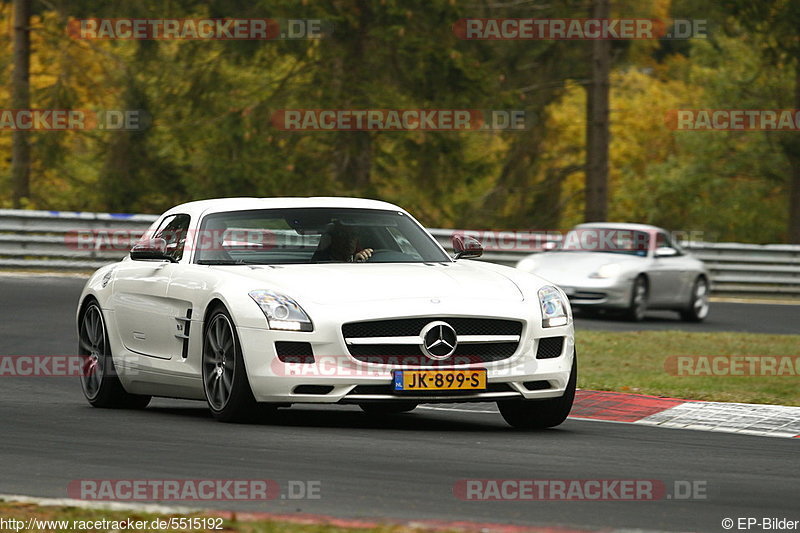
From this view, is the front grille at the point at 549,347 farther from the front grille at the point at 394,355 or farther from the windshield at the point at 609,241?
the windshield at the point at 609,241

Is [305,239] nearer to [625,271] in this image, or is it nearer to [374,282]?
[374,282]

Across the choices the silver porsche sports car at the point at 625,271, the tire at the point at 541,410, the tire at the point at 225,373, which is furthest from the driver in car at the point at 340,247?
the silver porsche sports car at the point at 625,271

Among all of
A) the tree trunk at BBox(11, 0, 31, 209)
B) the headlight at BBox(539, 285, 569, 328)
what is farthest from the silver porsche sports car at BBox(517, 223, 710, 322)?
the tree trunk at BBox(11, 0, 31, 209)

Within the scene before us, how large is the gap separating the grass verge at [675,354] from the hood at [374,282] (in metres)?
3.07

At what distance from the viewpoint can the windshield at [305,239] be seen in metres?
10.4

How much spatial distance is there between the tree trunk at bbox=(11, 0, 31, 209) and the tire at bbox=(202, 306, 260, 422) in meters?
27.0

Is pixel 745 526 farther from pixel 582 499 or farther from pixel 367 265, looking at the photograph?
pixel 367 265

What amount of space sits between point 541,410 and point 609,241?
14090mm

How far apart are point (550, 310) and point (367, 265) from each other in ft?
4.05

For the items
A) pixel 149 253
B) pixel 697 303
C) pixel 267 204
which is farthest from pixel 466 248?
pixel 697 303

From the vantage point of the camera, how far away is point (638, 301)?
74.7 feet

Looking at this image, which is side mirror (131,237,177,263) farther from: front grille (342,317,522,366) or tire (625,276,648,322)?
tire (625,276,648,322)

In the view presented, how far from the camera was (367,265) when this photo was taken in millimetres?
10125

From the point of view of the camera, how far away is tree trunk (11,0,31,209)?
117ft
